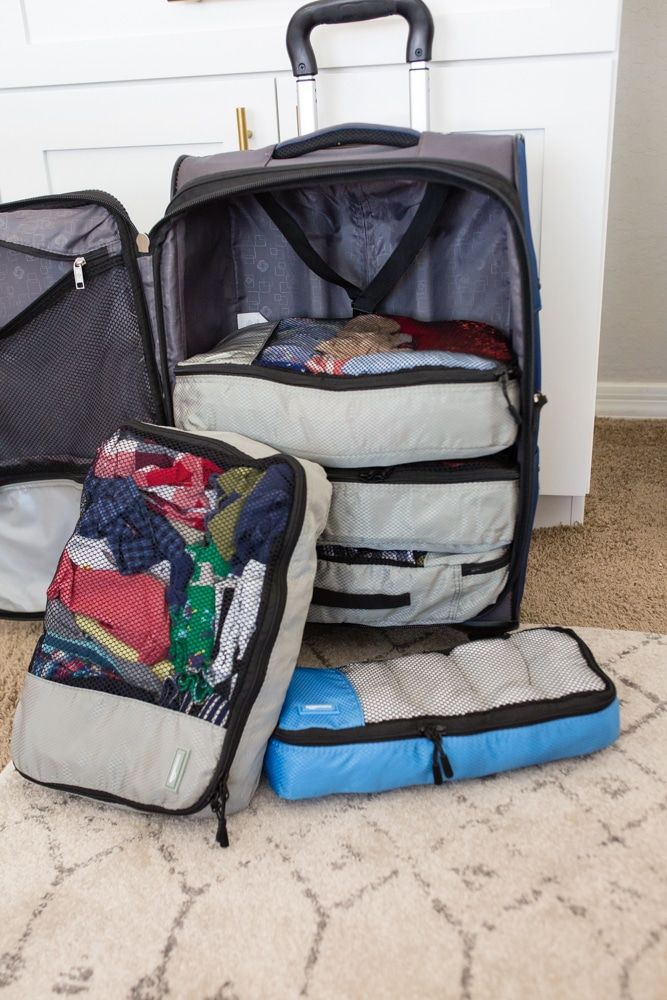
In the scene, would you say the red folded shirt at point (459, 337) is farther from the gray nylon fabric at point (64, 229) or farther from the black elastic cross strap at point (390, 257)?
the gray nylon fabric at point (64, 229)

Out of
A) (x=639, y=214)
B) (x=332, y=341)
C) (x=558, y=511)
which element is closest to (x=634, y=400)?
(x=639, y=214)

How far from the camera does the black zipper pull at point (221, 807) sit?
0.84 m

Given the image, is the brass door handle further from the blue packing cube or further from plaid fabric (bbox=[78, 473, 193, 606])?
the blue packing cube

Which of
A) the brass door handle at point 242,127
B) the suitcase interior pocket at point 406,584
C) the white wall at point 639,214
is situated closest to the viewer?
the suitcase interior pocket at point 406,584

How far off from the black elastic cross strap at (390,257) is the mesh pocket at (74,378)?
0.22 meters

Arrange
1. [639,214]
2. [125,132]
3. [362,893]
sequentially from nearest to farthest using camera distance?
[362,893] → [125,132] → [639,214]

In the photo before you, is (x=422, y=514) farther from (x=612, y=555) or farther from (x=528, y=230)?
(x=612, y=555)

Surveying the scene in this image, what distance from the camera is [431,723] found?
2.92 feet

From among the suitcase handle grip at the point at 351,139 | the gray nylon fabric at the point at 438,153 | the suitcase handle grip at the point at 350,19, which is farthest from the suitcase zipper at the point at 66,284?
the suitcase handle grip at the point at 350,19

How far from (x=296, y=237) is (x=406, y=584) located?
0.47 meters

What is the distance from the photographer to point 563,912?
2.48 ft

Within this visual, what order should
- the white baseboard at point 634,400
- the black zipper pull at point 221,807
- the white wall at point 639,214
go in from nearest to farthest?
the black zipper pull at point 221,807
the white wall at point 639,214
the white baseboard at point 634,400

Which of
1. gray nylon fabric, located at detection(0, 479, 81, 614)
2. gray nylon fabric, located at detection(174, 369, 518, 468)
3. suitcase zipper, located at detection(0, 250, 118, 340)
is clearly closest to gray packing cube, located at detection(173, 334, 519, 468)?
gray nylon fabric, located at detection(174, 369, 518, 468)

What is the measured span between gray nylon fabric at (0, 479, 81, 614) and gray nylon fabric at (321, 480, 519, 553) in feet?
1.31
